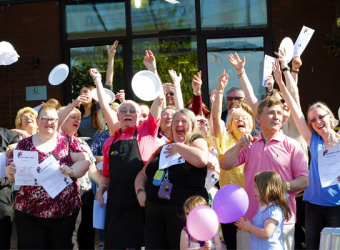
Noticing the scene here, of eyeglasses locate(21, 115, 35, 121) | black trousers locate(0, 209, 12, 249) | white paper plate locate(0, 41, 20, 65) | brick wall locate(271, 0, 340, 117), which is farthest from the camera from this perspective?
brick wall locate(271, 0, 340, 117)

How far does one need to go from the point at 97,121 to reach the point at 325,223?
3.42 m

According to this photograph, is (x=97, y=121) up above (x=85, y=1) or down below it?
below

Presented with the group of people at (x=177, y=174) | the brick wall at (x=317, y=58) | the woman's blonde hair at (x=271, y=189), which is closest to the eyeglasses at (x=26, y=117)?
the group of people at (x=177, y=174)

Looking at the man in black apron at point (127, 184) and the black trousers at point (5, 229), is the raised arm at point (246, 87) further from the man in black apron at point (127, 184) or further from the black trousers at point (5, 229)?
the black trousers at point (5, 229)


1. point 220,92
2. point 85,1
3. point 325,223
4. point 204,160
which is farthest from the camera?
point 85,1

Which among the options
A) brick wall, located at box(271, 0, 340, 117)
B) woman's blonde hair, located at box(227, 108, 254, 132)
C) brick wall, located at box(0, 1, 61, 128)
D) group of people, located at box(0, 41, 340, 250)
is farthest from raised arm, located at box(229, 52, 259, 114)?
brick wall, located at box(0, 1, 61, 128)

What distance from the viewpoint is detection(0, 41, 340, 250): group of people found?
15.9ft

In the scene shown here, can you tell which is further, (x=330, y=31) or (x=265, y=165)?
(x=330, y=31)

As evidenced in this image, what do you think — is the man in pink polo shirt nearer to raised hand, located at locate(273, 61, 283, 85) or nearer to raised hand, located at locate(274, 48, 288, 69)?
raised hand, located at locate(273, 61, 283, 85)

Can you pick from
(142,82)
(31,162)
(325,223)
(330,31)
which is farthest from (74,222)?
(330,31)

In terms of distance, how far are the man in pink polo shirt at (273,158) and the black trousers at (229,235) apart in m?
0.46

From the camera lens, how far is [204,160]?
16.0 ft

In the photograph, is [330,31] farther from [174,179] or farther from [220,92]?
[174,179]

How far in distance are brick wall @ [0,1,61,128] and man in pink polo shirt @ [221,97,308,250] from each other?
16.6ft
